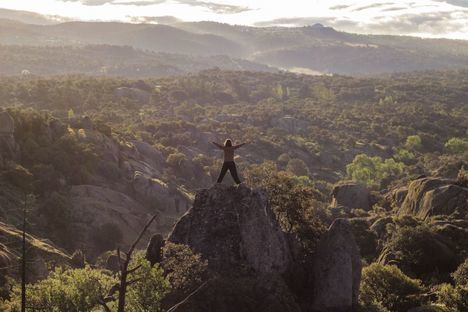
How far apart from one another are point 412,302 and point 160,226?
39999 mm

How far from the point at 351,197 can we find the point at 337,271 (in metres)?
50.5

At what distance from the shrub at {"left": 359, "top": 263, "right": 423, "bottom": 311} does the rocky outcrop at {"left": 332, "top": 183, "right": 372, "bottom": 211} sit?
3979 cm

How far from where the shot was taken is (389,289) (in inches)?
1378

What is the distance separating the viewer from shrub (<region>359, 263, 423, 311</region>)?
A: 112 feet

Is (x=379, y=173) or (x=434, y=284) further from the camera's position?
(x=379, y=173)

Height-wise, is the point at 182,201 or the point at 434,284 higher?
the point at 434,284

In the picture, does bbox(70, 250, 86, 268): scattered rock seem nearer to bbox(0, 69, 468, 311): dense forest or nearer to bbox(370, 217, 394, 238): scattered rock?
bbox(0, 69, 468, 311): dense forest

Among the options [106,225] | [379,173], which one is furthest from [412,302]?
[379,173]

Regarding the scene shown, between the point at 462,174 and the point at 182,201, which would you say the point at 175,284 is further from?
the point at 182,201

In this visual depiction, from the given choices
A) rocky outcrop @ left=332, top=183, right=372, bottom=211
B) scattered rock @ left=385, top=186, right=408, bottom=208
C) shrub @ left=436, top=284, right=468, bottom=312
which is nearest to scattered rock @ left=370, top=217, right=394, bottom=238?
scattered rock @ left=385, top=186, right=408, bottom=208

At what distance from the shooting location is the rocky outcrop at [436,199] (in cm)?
5247

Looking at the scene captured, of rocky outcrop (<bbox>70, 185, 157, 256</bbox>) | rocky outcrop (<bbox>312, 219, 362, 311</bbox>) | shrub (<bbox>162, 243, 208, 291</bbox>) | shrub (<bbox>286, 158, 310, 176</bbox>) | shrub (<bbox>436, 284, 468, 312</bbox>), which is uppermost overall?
shrub (<bbox>162, 243, 208, 291</bbox>)

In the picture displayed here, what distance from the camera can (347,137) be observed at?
18100 centimetres

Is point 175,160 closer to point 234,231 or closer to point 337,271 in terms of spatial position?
point 337,271
